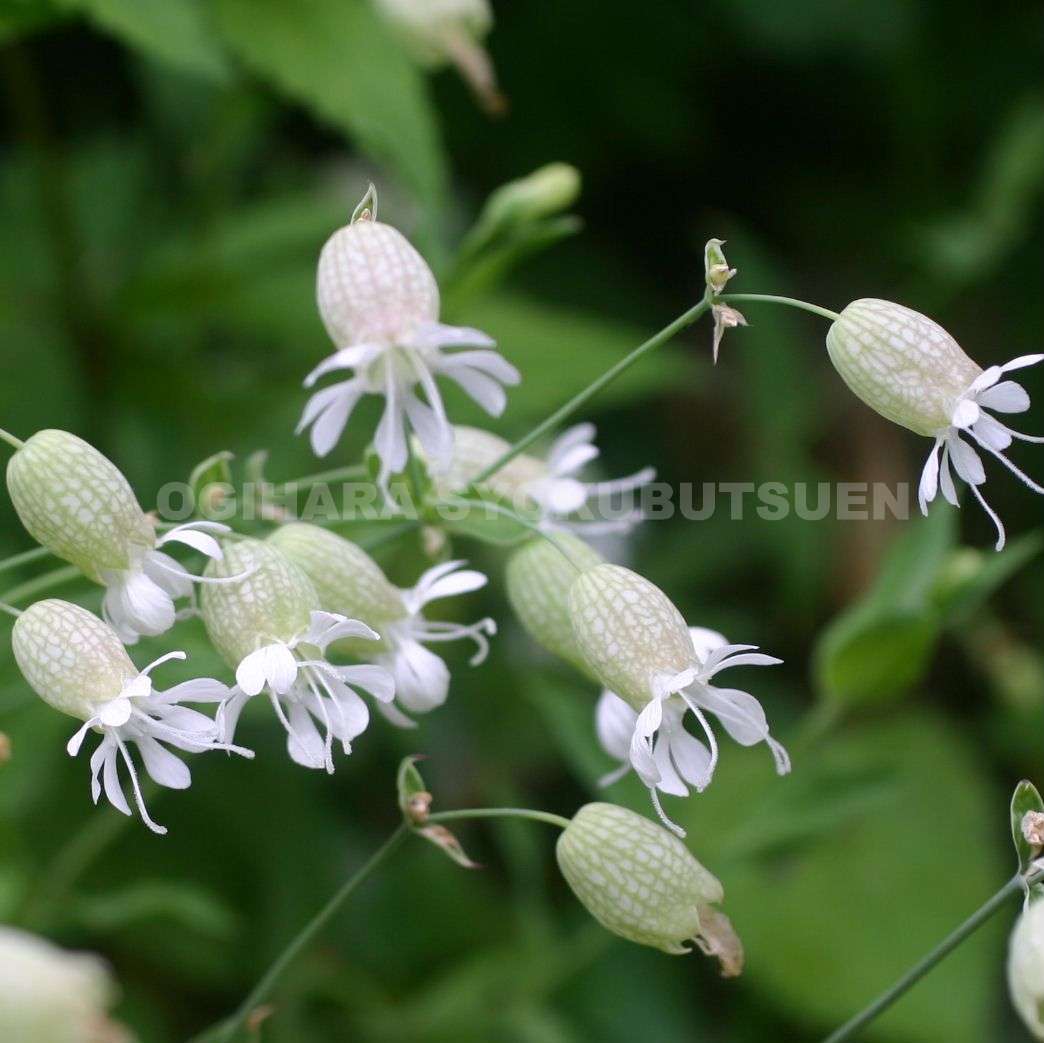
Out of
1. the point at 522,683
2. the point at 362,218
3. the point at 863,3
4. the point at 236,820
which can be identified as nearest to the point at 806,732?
the point at 522,683

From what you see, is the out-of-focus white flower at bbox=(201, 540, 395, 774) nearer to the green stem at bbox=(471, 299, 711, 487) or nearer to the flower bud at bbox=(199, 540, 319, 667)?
the flower bud at bbox=(199, 540, 319, 667)

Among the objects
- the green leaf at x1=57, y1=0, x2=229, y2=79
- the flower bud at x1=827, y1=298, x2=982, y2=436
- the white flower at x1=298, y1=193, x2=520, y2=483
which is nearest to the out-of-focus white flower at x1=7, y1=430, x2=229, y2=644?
the white flower at x1=298, y1=193, x2=520, y2=483

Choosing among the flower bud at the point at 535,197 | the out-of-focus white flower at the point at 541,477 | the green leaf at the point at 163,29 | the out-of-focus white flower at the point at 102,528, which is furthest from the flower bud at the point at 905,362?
the green leaf at the point at 163,29

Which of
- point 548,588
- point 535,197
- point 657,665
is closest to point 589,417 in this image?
point 535,197

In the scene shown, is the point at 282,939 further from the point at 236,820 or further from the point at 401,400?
the point at 401,400

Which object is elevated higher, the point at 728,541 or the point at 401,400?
the point at 401,400
